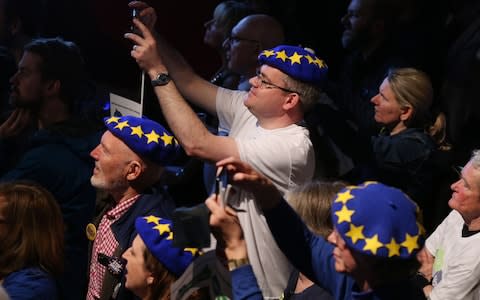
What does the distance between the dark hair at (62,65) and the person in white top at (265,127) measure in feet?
2.92

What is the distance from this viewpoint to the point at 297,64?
3930 mm

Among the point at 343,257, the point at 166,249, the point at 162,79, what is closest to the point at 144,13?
the point at 162,79

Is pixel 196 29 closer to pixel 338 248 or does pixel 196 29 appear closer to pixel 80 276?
pixel 80 276

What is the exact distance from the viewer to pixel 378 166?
479 centimetres

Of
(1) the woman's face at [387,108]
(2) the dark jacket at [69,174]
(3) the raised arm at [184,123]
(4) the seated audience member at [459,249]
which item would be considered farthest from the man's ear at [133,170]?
(1) the woman's face at [387,108]

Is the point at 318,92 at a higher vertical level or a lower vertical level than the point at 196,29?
higher

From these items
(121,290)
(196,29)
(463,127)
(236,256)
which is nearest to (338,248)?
(236,256)

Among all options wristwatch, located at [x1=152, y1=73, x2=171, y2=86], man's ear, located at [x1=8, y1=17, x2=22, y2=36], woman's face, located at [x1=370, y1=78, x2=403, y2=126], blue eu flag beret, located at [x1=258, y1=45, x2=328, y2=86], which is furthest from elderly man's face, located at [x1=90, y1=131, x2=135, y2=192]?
man's ear, located at [x1=8, y1=17, x2=22, y2=36]

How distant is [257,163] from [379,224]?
1208 millimetres

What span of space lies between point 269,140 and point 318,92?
354 millimetres

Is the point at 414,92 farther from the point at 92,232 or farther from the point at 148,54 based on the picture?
the point at 92,232

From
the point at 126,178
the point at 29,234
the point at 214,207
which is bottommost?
the point at 29,234

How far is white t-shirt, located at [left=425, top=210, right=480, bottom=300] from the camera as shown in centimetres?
373

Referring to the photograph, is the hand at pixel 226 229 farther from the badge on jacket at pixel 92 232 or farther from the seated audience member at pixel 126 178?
the badge on jacket at pixel 92 232
